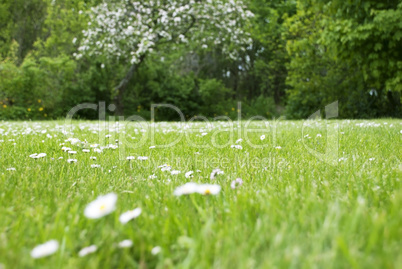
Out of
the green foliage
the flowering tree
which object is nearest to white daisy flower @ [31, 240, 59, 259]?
the green foliage

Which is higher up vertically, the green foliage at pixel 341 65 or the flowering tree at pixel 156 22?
the flowering tree at pixel 156 22

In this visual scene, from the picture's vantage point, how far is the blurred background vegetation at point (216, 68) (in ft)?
30.2

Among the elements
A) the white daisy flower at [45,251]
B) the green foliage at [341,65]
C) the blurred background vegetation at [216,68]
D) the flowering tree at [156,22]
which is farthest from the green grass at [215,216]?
the flowering tree at [156,22]

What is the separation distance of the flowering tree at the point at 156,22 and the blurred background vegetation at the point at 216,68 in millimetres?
1523

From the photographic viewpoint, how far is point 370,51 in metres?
9.53

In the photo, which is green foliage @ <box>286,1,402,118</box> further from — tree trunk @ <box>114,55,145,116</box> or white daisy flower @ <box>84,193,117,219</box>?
white daisy flower @ <box>84,193,117,219</box>

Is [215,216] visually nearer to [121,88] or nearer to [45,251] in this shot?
[45,251]

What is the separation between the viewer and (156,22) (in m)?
14.4

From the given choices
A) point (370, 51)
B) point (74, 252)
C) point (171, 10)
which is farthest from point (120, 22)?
point (74, 252)

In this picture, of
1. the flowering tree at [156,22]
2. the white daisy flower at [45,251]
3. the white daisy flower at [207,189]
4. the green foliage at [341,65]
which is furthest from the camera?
the flowering tree at [156,22]

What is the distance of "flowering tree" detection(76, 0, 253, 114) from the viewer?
43.0 ft

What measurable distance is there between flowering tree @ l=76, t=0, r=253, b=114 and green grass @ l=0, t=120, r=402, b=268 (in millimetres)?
11207

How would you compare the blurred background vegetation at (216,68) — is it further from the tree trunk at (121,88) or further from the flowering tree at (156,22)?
the flowering tree at (156,22)

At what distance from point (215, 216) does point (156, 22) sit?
14.3 m
